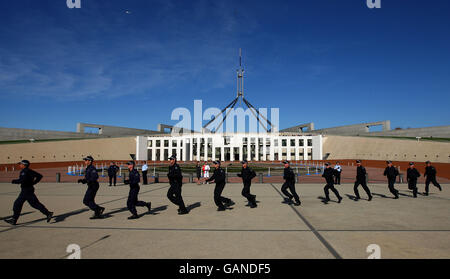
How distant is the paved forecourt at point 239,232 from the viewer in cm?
460

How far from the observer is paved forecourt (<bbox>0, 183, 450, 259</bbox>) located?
4602mm

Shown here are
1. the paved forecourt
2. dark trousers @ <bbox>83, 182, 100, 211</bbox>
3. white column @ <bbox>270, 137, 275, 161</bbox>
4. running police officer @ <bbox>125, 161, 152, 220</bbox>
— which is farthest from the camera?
white column @ <bbox>270, 137, 275, 161</bbox>

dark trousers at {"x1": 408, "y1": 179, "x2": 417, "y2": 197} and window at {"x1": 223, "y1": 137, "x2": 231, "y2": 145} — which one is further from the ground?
window at {"x1": 223, "y1": 137, "x2": 231, "y2": 145}

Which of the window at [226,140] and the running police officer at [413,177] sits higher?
the window at [226,140]

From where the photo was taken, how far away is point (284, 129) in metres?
109

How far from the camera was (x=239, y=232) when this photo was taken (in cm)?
587

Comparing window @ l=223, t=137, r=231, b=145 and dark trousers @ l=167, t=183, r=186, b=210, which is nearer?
dark trousers @ l=167, t=183, r=186, b=210

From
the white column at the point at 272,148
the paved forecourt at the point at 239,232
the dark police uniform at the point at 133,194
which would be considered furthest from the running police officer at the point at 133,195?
the white column at the point at 272,148

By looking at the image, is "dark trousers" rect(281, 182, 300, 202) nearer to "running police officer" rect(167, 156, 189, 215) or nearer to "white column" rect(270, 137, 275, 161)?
"running police officer" rect(167, 156, 189, 215)

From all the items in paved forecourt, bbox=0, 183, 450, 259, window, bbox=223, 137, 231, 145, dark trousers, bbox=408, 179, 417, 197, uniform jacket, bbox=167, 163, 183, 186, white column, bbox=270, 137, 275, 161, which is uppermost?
window, bbox=223, 137, 231, 145

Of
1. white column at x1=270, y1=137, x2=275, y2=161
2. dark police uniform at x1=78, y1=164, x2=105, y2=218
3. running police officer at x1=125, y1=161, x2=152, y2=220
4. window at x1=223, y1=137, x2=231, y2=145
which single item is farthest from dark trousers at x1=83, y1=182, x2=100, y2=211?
white column at x1=270, y1=137, x2=275, y2=161

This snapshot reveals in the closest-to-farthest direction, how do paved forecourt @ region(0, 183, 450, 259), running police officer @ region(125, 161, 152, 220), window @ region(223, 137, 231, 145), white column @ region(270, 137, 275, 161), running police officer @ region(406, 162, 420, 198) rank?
paved forecourt @ region(0, 183, 450, 259) → running police officer @ region(125, 161, 152, 220) → running police officer @ region(406, 162, 420, 198) → white column @ region(270, 137, 275, 161) → window @ region(223, 137, 231, 145)

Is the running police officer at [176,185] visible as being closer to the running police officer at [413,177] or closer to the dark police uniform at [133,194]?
the dark police uniform at [133,194]
